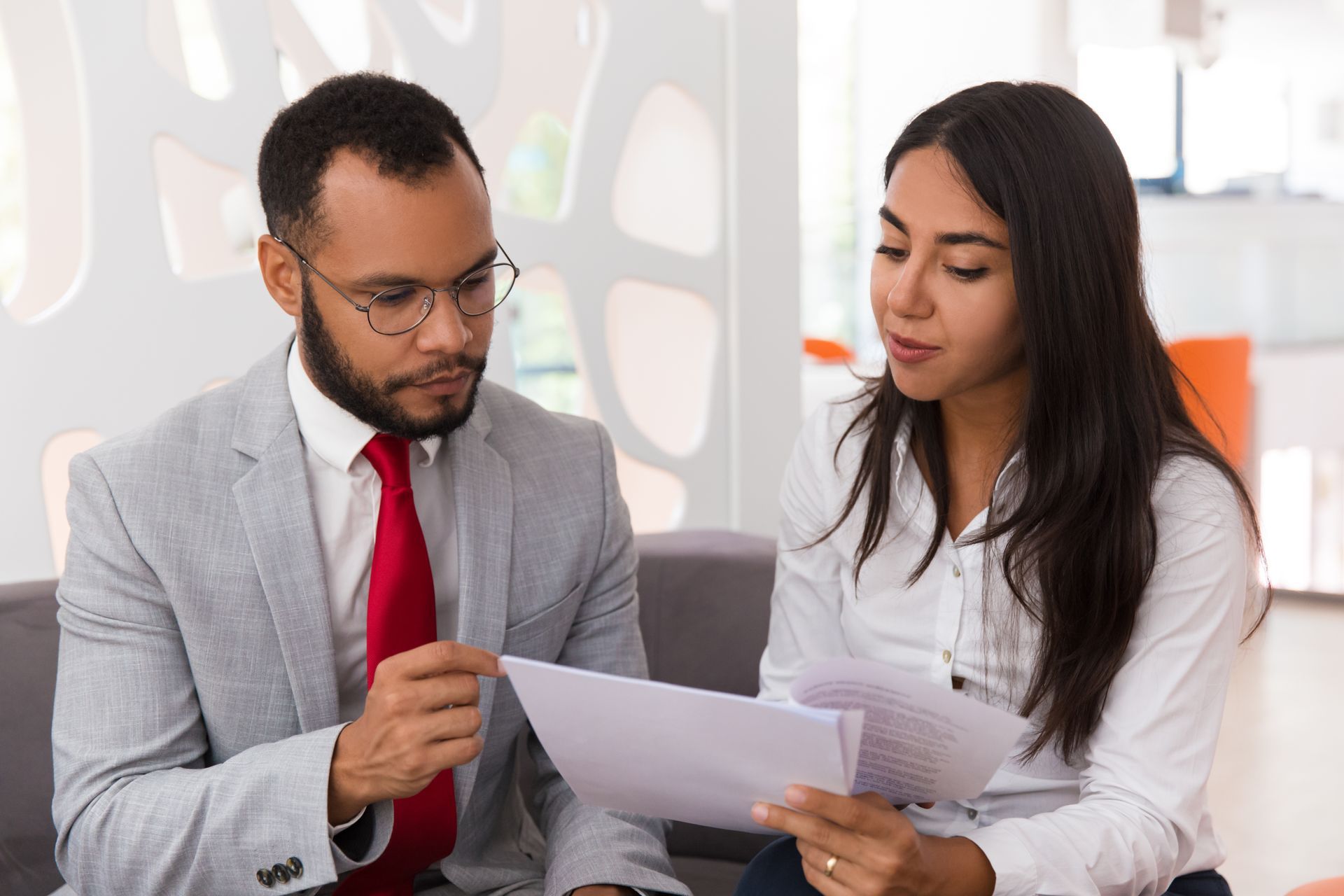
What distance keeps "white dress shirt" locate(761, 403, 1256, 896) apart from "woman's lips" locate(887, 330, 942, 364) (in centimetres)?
18

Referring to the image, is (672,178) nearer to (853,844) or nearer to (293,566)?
(293,566)

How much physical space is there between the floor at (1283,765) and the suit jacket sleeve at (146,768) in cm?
233

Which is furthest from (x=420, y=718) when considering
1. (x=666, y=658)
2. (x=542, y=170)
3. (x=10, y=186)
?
(x=542, y=170)

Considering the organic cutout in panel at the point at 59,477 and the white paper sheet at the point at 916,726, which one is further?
the organic cutout in panel at the point at 59,477

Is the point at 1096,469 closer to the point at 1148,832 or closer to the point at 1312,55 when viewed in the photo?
the point at 1148,832

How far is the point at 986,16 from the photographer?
570cm

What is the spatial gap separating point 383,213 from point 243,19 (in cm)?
98

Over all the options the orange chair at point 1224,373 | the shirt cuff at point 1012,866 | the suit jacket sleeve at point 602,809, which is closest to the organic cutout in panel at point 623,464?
the suit jacket sleeve at point 602,809

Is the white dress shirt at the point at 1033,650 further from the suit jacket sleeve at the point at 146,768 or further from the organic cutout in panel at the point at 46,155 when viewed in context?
the organic cutout in panel at the point at 46,155

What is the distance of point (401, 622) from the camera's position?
1448mm

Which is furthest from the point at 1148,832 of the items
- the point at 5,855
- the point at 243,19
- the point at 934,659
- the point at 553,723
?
the point at 243,19

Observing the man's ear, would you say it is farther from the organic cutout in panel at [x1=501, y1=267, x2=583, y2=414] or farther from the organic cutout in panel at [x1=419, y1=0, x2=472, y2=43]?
the organic cutout in panel at [x1=501, y1=267, x2=583, y2=414]

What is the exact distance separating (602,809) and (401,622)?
0.35 m

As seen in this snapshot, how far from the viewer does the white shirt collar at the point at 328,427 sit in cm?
151
